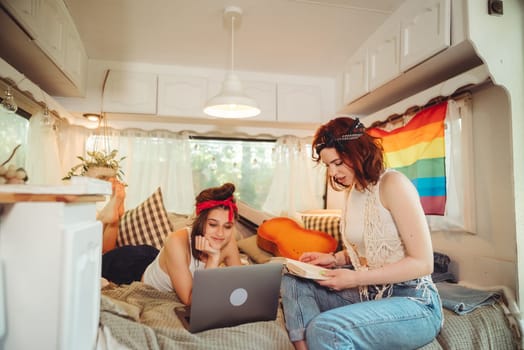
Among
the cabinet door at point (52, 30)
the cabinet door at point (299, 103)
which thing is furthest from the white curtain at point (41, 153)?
the cabinet door at point (299, 103)

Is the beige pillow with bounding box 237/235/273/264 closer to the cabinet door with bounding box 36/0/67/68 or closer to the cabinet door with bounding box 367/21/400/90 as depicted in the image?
the cabinet door with bounding box 367/21/400/90

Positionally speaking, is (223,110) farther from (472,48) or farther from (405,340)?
(405,340)

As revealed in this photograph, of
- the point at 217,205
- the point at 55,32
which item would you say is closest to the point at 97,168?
the point at 55,32

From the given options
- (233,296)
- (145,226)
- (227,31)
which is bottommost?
(233,296)

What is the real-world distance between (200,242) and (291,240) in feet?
2.61

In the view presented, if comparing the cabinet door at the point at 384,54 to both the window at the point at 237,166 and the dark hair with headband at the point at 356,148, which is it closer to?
the dark hair with headband at the point at 356,148

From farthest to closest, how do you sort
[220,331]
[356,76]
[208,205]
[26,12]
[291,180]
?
[291,180] < [356,76] < [208,205] < [26,12] < [220,331]

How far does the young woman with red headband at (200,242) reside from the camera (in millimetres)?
1544

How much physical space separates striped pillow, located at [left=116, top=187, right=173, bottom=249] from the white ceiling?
3.77ft

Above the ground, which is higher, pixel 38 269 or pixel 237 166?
pixel 237 166

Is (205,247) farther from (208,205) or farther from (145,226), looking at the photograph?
(145,226)

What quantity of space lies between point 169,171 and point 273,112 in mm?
1026

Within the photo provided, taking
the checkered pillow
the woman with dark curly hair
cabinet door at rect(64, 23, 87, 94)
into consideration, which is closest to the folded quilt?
the woman with dark curly hair

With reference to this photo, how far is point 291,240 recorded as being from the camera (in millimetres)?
2184
